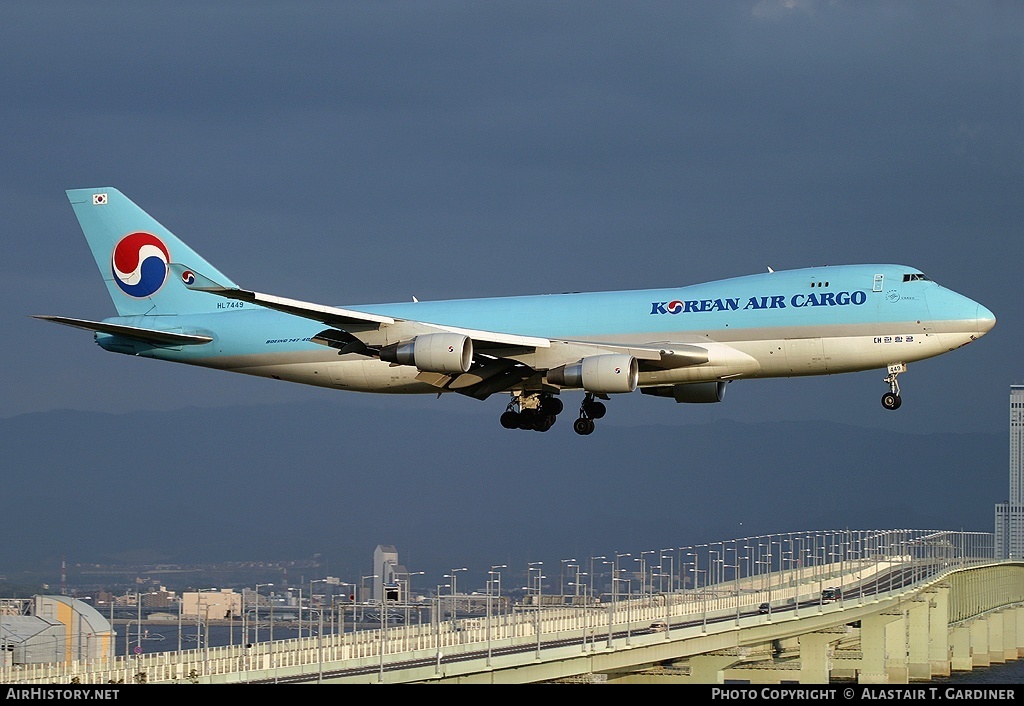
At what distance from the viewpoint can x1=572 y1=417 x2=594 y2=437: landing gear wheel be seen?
2461 inches

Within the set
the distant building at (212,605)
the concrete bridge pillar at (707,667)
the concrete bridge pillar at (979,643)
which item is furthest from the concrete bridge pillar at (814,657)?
the concrete bridge pillar at (979,643)

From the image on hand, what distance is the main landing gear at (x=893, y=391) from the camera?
→ 188ft

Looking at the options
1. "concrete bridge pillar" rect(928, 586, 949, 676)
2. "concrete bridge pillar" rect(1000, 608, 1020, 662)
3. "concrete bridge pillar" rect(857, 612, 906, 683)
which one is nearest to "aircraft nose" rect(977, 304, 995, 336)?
"concrete bridge pillar" rect(857, 612, 906, 683)

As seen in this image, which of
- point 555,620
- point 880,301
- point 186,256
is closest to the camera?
point 880,301

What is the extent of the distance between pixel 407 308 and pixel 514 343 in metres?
8.58

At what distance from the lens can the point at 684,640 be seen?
267ft

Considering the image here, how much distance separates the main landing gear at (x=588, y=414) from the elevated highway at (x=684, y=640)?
8.97m

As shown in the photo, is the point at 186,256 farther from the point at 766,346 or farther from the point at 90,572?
the point at 90,572

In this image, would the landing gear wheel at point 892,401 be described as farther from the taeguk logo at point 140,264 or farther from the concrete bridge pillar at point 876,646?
the concrete bridge pillar at point 876,646

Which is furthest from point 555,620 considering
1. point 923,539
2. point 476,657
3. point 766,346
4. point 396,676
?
point 923,539

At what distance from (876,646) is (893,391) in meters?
75.0

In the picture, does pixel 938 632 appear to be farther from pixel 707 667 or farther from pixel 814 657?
pixel 707 667

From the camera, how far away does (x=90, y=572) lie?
184m

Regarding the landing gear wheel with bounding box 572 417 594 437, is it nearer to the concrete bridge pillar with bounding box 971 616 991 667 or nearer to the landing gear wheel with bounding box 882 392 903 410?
the landing gear wheel with bounding box 882 392 903 410
